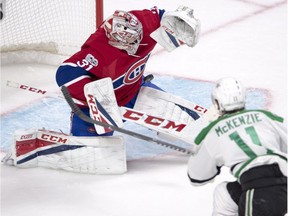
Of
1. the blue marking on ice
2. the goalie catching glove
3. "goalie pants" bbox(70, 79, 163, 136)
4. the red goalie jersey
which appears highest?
the goalie catching glove

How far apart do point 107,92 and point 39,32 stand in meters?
1.30

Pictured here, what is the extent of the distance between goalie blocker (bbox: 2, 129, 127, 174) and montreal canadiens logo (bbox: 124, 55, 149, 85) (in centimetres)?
25

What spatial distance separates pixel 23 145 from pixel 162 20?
724 millimetres

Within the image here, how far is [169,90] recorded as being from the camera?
380 centimetres

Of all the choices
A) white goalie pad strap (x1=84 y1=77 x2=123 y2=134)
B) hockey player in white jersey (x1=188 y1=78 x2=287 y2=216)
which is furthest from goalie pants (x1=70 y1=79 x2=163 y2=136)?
hockey player in white jersey (x1=188 y1=78 x2=287 y2=216)

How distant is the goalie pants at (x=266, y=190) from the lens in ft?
6.79

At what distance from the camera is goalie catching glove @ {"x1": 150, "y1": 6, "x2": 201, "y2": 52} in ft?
10.1

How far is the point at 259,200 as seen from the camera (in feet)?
6.80

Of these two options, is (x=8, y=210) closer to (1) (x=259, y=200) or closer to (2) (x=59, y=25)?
(1) (x=259, y=200)

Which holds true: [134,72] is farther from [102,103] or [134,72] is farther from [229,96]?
[229,96]

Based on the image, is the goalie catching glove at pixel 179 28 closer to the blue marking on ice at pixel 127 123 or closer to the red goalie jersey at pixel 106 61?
the red goalie jersey at pixel 106 61

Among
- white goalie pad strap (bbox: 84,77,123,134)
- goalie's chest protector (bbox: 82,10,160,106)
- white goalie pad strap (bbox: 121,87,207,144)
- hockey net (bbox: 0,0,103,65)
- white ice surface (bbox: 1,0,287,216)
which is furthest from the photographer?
hockey net (bbox: 0,0,103,65)

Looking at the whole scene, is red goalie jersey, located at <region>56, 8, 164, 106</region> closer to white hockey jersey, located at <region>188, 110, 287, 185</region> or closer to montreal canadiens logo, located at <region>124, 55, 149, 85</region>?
montreal canadiens logo, located at <region>124, 55, 149, 85</region>

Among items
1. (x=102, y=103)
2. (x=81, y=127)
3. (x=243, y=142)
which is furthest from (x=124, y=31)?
(x=243, y=142)
